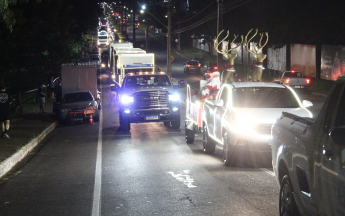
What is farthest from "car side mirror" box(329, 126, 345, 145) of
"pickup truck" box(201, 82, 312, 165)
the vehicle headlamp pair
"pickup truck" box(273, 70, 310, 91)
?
"pickup truck" box(273, 70, 310, 91)

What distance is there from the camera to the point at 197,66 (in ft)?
203

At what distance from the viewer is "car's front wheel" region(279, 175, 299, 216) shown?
5926 millimetres

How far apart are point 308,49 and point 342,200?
43.8 meters

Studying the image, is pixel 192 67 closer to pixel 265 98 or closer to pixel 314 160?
pixel 265 98

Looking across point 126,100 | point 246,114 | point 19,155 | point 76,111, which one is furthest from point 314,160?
point 76,111

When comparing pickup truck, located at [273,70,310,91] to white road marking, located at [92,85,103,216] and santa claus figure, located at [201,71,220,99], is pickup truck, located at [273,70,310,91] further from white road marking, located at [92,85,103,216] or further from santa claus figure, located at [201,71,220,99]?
white road marking, located at [92,85,103,216]

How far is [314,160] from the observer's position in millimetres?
4945

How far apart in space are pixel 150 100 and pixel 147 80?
4.96 ft

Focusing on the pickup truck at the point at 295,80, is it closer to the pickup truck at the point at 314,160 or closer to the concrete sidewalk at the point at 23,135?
the concrete sidewalk at the point at 23,135

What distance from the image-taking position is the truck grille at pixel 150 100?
62.4 feet

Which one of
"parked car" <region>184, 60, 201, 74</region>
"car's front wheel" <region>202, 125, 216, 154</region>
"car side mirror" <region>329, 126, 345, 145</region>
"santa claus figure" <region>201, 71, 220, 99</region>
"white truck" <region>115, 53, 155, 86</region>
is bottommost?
"car's front wheel" <region>202, 125, 216, 154</region>

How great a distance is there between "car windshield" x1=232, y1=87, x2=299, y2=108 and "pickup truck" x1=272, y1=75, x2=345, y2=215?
5062mm

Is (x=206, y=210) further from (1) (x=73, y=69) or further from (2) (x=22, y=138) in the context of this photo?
(1) (x=73, y=69)

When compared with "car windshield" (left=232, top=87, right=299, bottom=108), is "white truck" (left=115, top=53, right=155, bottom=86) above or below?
above
